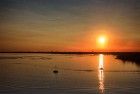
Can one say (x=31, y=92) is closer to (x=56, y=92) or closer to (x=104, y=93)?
(x=56, y=92)

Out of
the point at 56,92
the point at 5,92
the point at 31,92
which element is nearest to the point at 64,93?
the point at 56,92

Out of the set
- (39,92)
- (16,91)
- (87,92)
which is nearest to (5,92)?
(16,91)

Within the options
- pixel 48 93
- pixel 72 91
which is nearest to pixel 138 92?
pixel 72 91

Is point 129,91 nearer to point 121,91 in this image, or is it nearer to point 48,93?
point 121,91

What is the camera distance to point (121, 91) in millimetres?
37906

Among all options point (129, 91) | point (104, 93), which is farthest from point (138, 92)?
point (104, 93)

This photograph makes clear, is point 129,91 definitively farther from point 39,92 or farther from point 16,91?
point 16,91

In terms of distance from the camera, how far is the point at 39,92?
36.6 m

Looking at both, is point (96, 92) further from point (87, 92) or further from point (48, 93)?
point (48, 93)

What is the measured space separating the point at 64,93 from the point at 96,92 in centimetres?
417

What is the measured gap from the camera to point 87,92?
121ft

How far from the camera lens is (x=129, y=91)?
37656 millimetres

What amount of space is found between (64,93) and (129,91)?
27.5 ft

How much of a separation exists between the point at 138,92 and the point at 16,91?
1513cm
